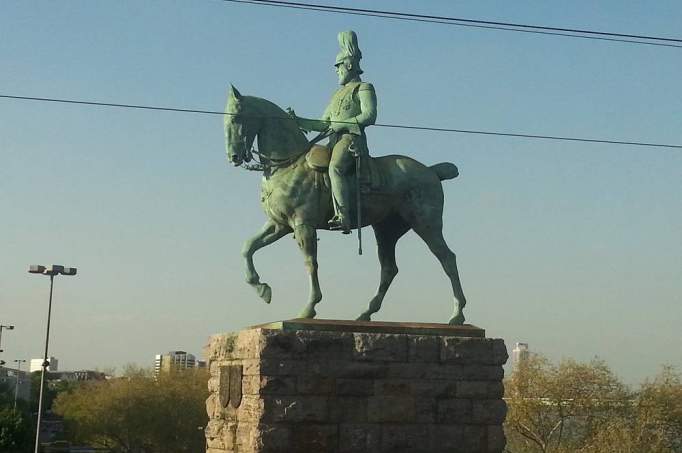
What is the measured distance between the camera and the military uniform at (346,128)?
13.4 m

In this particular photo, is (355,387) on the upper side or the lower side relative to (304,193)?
lower

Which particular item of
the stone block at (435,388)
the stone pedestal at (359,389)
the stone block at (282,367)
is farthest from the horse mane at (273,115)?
the stone block at (435,388)

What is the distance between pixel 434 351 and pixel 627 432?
77.0ft

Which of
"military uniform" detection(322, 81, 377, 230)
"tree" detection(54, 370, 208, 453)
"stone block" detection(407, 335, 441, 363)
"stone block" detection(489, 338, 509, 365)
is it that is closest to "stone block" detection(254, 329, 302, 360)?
"stone block" detection(407, 335, 441, 363)

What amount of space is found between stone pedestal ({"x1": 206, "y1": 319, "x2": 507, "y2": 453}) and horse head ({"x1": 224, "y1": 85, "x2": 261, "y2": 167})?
2346 mm

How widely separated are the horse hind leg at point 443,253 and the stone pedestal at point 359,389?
676 millimetres

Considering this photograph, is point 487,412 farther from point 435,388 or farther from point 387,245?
point 387,245

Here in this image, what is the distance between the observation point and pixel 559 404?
120 feet

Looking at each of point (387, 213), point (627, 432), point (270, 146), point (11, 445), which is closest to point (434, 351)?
point (387, 213)

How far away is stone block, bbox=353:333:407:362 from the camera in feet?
41.7

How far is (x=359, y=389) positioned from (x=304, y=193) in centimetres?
264

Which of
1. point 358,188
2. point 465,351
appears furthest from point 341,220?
point 465,351

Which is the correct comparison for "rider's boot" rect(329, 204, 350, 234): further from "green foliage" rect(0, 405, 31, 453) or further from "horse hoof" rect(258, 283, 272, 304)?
"green foliage" rect(0, 405, 31, 453)

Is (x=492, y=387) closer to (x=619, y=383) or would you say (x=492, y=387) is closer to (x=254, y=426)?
(x=254, y=426)
